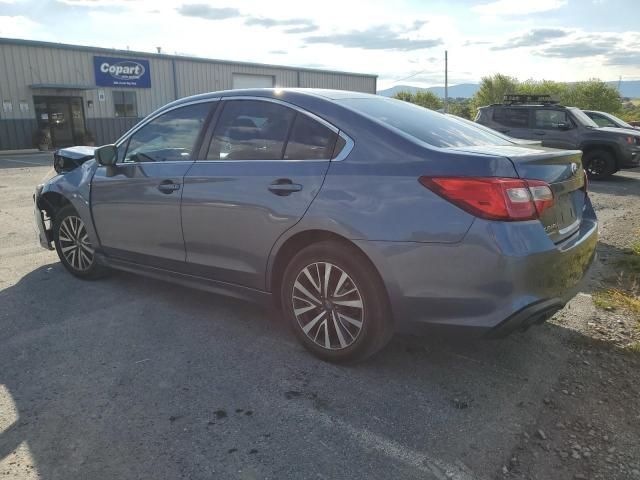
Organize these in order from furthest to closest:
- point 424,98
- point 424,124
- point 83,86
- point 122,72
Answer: point 424,98
point 122,72
point 83,86
point 424,124

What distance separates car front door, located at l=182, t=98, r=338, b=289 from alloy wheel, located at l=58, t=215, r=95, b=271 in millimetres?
1514

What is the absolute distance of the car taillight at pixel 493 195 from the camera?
269 centimetres

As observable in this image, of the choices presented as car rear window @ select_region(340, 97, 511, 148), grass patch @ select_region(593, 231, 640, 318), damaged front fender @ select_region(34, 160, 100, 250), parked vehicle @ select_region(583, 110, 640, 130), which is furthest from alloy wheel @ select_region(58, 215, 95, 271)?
parked vehicle @ select_region(583, 110, 640, 130)

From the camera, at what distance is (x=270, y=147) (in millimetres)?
3504

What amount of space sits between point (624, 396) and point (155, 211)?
3353 mm

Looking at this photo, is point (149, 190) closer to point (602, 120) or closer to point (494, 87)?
point (602, 120)

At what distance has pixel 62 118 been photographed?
2491 centimetres

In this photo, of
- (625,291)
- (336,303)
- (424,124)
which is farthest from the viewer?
(625,291)

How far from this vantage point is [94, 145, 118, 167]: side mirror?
4.40 meters

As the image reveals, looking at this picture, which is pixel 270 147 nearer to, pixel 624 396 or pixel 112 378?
pixel 112 378

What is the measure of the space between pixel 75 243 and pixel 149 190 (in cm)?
137

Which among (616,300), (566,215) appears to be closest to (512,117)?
(616,300)

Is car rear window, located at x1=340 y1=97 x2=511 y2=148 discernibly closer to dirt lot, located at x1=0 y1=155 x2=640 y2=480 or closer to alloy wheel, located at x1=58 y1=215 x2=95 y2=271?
dirt lot, located at x1=0 y1=155 x2=640 y2=480

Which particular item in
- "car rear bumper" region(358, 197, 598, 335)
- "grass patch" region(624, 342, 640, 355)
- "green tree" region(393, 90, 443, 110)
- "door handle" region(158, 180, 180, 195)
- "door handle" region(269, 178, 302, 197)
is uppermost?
"green tree" region(393, 90, 443, 110)
